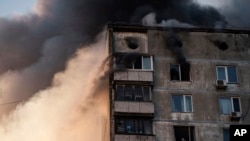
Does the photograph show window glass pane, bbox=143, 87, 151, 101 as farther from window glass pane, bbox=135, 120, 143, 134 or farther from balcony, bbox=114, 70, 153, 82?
window glass pane, bbox=135, 120, 143, 134

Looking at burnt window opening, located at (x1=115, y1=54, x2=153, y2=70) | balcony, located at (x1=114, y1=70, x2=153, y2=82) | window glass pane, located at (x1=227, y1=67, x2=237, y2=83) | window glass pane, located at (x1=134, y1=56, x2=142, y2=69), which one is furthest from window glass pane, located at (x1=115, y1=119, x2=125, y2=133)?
window glass pane, located at (x1=227, y1=67, x2=237, y2=83)

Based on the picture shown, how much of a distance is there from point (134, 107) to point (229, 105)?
7.41 metres

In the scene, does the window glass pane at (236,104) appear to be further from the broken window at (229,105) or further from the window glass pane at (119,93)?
the window glass pane at (119,93)

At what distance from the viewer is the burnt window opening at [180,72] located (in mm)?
53156

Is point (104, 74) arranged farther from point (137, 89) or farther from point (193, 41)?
point (193, 41)

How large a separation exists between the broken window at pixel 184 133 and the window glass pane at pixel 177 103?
1.43 metres

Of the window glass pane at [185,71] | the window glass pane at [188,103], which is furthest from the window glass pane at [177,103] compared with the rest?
the window glass pane at [185,71]

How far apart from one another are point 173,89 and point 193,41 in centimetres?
460

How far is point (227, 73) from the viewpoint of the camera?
53656 mm

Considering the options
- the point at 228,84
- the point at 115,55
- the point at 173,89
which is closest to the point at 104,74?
the point at 115,55

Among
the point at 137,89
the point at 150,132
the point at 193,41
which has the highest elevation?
the point at 193,41

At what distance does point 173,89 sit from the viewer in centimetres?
5247

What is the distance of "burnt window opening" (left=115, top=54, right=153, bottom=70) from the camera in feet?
173

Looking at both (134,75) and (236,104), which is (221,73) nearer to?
(236,104)
